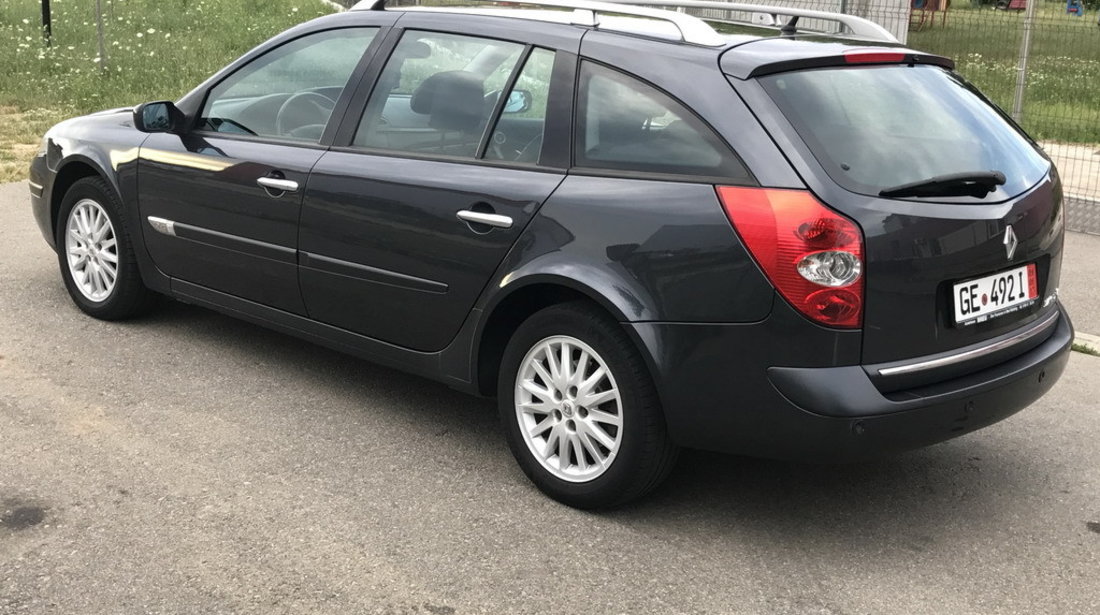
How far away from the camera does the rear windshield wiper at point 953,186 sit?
11.3 feet

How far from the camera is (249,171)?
4.77 m

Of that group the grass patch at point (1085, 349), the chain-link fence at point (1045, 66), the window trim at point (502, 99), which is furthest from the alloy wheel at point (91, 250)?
the chain-link fence at point (1045, 66)

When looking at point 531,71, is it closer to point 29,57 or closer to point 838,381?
point 838,381

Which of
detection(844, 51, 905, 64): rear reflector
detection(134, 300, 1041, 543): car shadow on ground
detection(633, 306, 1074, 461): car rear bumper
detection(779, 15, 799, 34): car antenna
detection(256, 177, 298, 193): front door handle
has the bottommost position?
detection(134, 300, 1041, 543): car shadow on ground

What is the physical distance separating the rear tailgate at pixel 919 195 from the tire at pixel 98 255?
318 cm

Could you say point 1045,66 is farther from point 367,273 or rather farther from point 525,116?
point 367,273

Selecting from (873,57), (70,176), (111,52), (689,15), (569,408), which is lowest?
(111,52)

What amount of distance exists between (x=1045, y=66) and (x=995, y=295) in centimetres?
621

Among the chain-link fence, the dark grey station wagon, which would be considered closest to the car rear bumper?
the dark grey station wagon

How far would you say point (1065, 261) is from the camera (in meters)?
7.53

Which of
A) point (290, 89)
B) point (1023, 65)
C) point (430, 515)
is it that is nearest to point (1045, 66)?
point (1023, 65)

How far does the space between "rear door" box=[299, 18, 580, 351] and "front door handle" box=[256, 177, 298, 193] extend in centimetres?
9

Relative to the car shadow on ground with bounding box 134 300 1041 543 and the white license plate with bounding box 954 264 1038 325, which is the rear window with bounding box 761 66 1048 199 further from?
the car shadow on ground with bounding box 134 300 1041 543

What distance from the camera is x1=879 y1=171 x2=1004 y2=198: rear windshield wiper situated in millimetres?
3449
